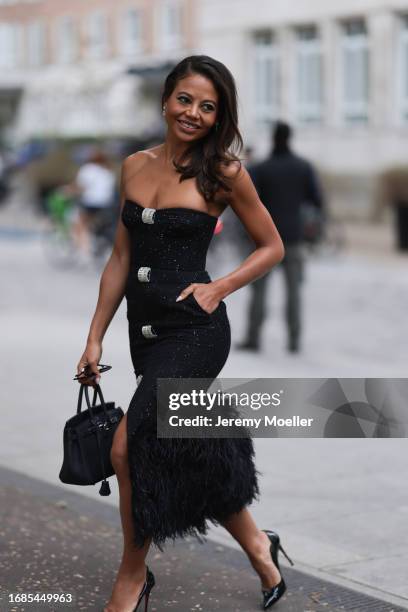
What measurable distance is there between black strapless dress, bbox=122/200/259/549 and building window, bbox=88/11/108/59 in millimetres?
53465

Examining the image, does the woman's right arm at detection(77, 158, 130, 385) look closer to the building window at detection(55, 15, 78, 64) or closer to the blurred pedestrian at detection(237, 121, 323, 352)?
the blurred pedestrian at detection(237, 121, 323, 352)

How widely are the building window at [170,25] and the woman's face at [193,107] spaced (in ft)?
156

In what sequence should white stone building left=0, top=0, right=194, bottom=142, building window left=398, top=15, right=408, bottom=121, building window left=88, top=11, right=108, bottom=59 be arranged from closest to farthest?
building window left=398, top=15, right=408, bottom=121 < white stone building left=0, top=0, right=194, bottom=142 < building window left=88, top=11, right=108, bottom=59

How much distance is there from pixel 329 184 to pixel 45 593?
27.5 m

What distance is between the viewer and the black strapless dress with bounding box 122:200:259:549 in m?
4.31

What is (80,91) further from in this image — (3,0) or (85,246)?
(85,246)

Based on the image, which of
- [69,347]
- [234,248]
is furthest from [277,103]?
[69,347]

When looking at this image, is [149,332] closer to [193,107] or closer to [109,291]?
[109,291]

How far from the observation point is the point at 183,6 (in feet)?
167

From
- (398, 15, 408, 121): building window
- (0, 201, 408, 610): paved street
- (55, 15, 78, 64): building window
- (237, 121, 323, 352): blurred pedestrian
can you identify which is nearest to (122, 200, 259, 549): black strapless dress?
(0, 201, 408, 610): paved street

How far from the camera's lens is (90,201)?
65.5 feet

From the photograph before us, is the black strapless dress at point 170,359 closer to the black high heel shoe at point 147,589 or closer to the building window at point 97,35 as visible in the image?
the black high heel shoe at point 147,589

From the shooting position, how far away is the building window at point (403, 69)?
32.0 meters

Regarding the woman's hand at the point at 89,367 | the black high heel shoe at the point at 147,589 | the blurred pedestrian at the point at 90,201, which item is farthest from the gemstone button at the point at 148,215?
the blurred pedestrian at the point at 90,201
